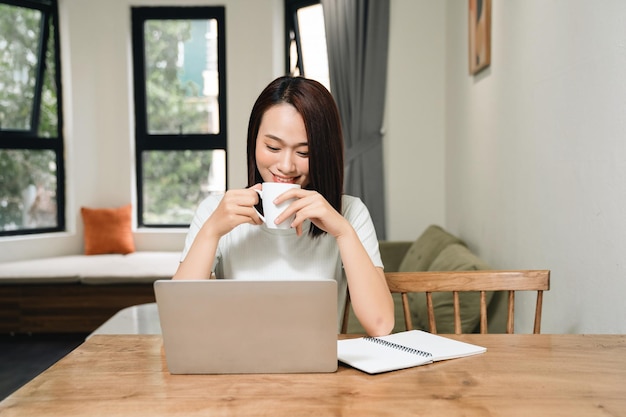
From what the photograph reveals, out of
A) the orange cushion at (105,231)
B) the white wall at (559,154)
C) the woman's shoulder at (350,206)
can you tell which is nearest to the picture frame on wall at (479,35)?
the white wall at (559,154)

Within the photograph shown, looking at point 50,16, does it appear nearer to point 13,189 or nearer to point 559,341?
point 13,189

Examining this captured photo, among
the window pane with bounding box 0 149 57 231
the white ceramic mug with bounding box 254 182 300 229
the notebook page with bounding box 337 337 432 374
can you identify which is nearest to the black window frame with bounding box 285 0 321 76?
the window pane with bounding box 0 149 57 231

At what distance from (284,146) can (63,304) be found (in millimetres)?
3571

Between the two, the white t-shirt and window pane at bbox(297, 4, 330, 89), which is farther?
window pane at bbox(297, 4, 330, 89)

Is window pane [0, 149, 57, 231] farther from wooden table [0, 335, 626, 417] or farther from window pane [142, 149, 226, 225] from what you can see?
wooden table [0, 335, 626, 417]

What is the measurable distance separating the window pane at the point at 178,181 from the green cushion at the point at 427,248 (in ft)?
7.64

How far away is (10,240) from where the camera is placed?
504 cm

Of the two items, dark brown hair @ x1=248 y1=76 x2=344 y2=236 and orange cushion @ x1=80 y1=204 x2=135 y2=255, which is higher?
dark brown hair @ x1=248 y1=76 x2=344 y2=236

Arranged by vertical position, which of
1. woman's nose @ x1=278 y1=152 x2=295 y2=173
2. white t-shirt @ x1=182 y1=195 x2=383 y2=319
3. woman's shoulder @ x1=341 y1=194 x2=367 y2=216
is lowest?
white t-shirt @ x1=182 y1=195 x2=383 y2=319

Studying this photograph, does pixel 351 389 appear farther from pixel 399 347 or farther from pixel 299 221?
pixel 299 221

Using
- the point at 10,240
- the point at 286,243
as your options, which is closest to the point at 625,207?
the point at 286,243

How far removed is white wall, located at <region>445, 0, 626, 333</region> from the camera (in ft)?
5.04

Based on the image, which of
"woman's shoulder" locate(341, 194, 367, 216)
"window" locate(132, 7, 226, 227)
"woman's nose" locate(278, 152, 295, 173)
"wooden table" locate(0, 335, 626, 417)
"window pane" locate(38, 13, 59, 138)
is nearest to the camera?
"wooden table" locate(0, 335, 626, 417)

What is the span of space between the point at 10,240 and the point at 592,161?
4489 millimetres
